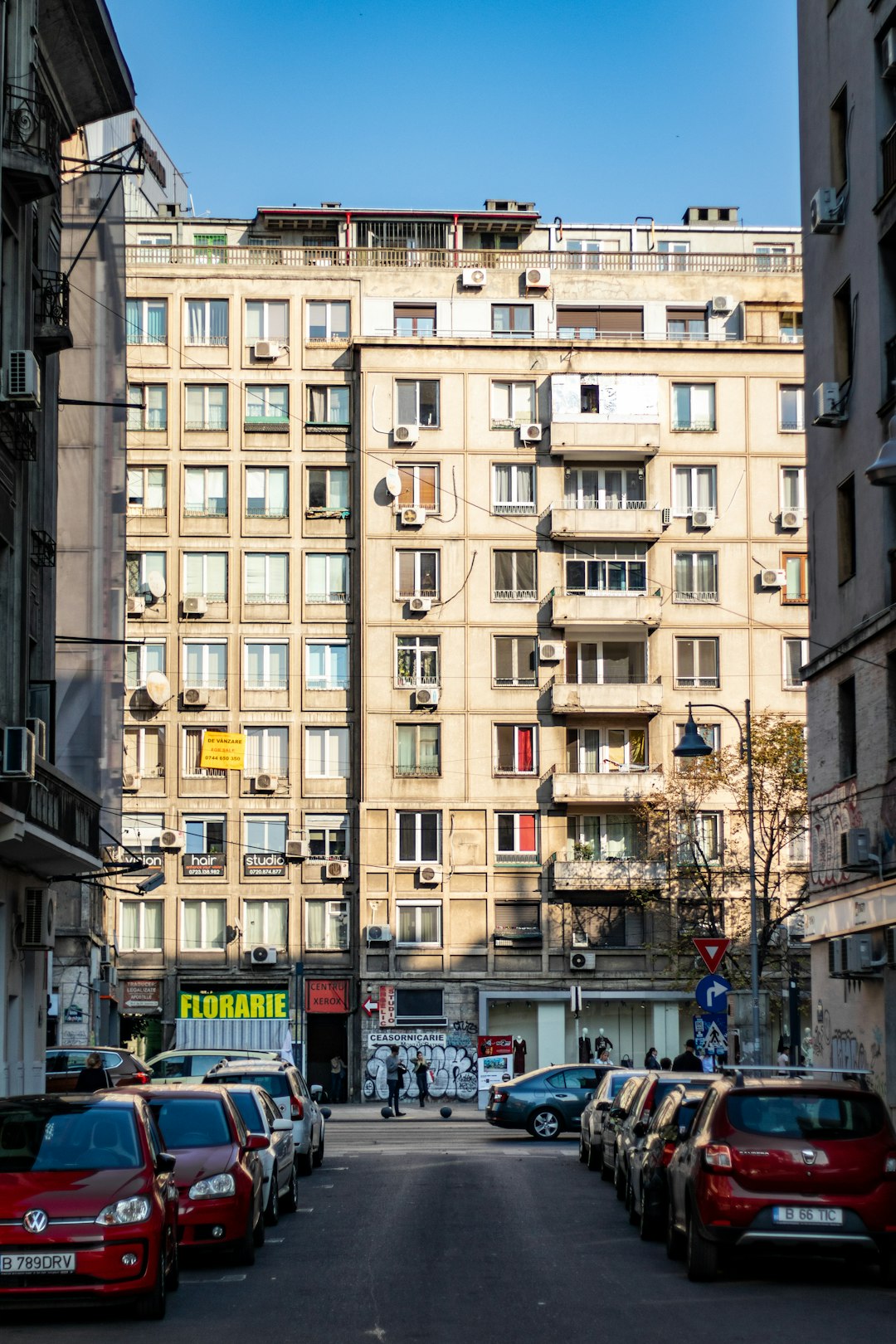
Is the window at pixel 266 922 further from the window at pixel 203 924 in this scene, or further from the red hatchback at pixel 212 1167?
the red hatchback at pixel 212 1167

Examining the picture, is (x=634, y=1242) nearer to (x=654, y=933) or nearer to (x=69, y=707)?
(x=69, y=707)

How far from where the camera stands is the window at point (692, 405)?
5909 cm

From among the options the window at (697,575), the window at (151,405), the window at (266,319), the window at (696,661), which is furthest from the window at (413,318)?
the window at (696,661)

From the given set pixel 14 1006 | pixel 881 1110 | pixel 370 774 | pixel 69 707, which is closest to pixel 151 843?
pixel 370 774

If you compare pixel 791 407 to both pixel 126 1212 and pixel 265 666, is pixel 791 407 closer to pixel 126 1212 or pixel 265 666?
pixel 265 666

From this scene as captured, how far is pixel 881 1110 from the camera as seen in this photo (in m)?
13.9

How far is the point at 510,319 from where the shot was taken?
60625mm

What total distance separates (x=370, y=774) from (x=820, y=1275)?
4251 cm

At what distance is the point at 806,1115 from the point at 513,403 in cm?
4684

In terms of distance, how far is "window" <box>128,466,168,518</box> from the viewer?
58.2 meters

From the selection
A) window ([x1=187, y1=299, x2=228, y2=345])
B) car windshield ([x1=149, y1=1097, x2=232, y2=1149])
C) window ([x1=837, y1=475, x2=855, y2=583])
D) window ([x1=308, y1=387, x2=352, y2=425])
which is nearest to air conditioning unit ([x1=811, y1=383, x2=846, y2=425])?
window ([x1=837, y1=475, x2=855, y2=583])

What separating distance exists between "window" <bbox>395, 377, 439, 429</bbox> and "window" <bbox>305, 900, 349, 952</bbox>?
14599 mm

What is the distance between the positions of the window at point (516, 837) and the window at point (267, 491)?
11.3 meters

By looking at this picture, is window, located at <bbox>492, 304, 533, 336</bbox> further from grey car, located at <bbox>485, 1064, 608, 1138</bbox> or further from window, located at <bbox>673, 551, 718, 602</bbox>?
grey car, located at <bbox>485, 1064, 608, 1138</bbox>
